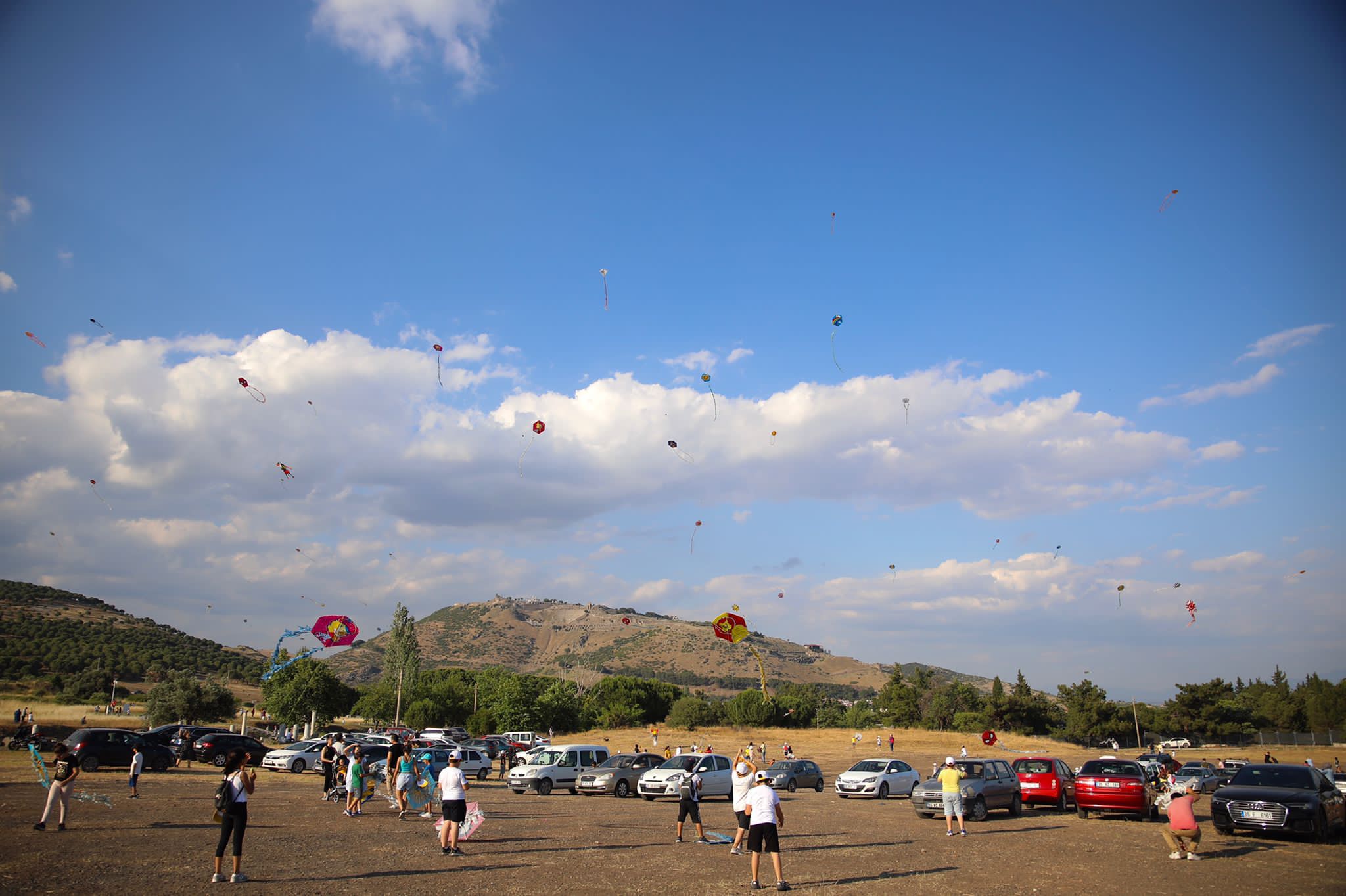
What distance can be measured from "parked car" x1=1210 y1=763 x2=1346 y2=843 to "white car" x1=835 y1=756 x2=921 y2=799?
1319 centimetres

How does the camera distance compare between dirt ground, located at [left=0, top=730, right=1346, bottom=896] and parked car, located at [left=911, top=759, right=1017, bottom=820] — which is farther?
parked car, located at [left=911, top=759, right=1017, bottom=820]

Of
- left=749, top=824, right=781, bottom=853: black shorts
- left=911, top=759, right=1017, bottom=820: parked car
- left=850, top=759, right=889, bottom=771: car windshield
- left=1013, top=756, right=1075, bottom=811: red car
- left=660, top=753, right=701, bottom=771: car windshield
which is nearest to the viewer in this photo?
left=749, top=824, right=781, bottom=853: black shorts

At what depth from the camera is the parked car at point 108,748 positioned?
27828mm

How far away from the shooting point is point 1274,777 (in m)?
17.5

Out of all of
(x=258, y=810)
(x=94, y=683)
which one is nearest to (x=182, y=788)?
(x=258, y=810)

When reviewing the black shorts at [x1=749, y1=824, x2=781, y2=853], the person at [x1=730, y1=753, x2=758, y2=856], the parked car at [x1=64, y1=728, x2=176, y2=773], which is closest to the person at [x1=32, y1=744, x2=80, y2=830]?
the person at [x1=730, y1=753, x2=758, y2=856]

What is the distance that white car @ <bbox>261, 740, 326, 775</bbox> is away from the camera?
34625mm

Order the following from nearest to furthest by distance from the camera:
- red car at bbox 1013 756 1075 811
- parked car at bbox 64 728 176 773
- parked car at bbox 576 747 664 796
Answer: red car at bbox 1013 756 1075 811, parked car at bbox 64 728 176 773, parked car at bbox 576 747 664 796

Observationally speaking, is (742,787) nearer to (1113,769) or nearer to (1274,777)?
(1274,777)

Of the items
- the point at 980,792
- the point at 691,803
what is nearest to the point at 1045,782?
the point at 980,792

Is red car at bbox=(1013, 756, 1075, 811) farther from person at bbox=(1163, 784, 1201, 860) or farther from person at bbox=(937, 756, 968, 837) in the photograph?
person at bbox=(1163, 784, 1201, 860)

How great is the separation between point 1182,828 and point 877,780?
→ 1655cm

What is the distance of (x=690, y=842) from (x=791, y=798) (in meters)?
14.5

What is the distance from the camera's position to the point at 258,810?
20.3 metres
